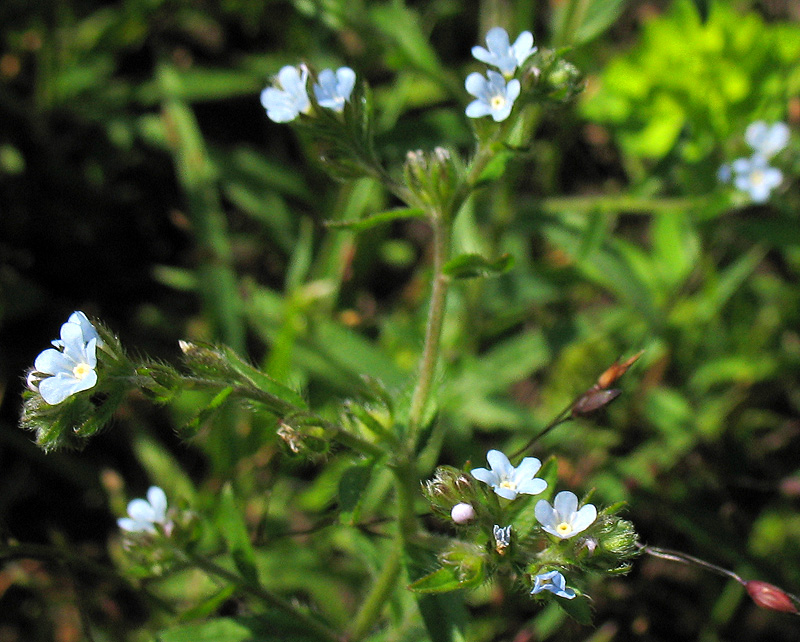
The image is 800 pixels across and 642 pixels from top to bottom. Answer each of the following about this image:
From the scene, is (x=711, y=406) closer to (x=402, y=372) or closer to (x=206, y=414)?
(x=402, y=372)

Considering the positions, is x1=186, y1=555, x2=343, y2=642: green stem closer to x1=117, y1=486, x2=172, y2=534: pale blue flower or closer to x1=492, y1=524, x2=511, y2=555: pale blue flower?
x1=117, y1=486, x2=172, y2=534: pale blue flower

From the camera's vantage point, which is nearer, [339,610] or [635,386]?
[339,610]

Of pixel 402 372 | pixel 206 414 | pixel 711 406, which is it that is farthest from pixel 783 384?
pixel 206 414

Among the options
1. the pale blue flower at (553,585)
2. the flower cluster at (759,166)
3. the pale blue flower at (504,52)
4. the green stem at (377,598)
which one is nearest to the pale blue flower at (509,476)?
the pale blue flower at (553,585)

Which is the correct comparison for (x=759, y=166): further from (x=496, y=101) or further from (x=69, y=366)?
(x=69, y=366)

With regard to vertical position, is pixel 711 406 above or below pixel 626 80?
below

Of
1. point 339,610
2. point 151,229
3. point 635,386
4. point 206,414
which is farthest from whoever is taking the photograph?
point 151,229
